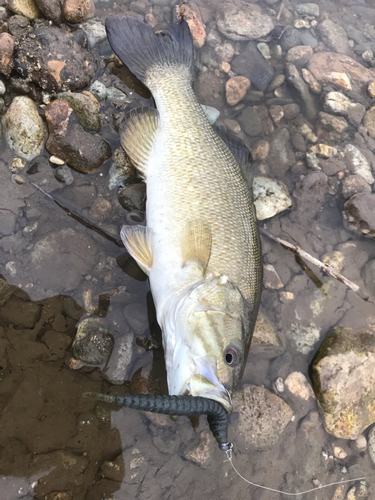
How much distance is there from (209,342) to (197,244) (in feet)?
2.82

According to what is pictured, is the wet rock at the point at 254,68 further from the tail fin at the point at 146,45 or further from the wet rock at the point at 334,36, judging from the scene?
the wet rock at the point at 334,36

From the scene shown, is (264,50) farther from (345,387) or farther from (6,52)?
(345,387)

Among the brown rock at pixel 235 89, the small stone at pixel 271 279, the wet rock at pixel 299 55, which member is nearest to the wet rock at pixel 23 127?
the brown rock at pixel 235 89

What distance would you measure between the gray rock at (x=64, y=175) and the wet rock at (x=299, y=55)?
3571mm

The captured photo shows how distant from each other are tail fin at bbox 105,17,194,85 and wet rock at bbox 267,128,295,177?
4.61ft

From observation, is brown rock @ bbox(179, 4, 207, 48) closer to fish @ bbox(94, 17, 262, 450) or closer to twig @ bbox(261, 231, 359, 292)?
fish @ bbox(94, 17, 262, 450)

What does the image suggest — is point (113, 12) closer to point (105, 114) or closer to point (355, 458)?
point (105, 114)

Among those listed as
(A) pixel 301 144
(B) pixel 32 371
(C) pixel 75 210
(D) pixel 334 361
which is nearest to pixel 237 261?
(D) pixel 334 361

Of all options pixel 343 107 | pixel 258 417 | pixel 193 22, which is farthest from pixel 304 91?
pixel 258 417

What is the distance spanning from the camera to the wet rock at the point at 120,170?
3570 millimetres

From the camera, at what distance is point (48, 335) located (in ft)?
9.74

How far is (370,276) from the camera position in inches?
155

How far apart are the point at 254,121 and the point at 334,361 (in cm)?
305

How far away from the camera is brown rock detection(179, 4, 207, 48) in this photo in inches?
175
